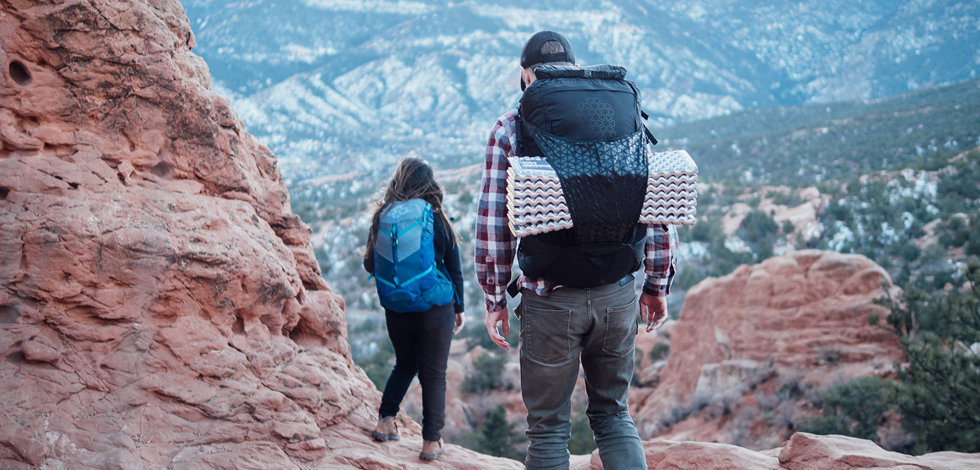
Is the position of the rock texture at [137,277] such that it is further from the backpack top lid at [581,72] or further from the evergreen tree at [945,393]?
the evergreen tree at [945,393]

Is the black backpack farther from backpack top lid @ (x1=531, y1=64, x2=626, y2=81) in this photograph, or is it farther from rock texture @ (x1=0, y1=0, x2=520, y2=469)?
rock texture @ (x1=0, y1=0, x2=520, y2=469)

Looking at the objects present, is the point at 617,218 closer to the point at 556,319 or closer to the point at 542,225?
the point at 542,225

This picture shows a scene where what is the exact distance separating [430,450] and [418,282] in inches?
40.4

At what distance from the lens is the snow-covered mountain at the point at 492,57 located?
69.1 meters

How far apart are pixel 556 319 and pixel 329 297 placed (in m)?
2.53

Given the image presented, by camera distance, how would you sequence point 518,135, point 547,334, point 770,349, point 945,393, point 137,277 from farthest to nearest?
point 770,349 < point 945,393 < point 137,277 < point 518,135 < point 547,334

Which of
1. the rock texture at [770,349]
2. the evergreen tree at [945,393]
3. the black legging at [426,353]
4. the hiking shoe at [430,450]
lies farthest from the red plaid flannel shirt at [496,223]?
the rock texture at [770,349]

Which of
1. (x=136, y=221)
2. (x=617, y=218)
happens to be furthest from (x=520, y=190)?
(x=136, y=221)

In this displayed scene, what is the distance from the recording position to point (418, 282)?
3322mm

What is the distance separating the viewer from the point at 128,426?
2871 millimetres

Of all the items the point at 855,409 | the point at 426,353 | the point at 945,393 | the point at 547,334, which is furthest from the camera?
the point at 855,409

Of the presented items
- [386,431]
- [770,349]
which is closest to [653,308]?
[386,431]

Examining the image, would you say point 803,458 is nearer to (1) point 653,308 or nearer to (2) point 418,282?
(1) point 653,308

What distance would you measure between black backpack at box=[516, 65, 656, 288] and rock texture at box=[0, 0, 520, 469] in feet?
5.98
